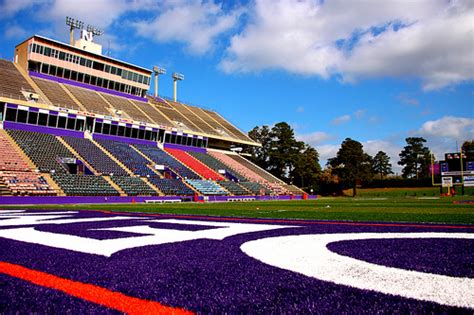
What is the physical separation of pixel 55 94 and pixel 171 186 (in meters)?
16.8

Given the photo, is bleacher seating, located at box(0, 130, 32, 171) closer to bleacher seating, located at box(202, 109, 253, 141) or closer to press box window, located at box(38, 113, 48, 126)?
press box window, located at box(38, 113, 48, 126)

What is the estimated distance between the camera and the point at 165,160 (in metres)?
42.5

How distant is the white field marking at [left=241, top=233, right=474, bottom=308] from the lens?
2816 mm

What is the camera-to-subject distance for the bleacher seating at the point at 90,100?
4148cm

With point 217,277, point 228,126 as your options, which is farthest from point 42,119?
point 217,277

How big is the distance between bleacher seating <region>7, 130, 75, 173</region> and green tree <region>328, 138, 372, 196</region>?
46654 millimetres

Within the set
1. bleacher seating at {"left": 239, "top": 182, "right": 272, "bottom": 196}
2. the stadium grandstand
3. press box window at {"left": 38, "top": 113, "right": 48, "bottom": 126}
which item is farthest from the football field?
bleacher seating at {"left": 239, "top": 182, "right": 272, "bottom": 196}

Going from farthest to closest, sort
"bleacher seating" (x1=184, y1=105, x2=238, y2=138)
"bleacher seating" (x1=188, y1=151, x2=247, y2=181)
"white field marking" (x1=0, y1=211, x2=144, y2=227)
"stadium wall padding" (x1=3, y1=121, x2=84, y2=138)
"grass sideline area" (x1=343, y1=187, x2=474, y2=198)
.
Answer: "bleacher seating" (x1=184, y1=105, x2=238, y2=138), "grass sideline area" (x1=343, y1=187, x2=474, y2=198), "bleacher seating" (x1=188, y1=151, x2=247, y2=181), "stadium wall padding" (x1=3, y1=121, x2=84, y2=138), "white field marking" (x1=0, y1=211, x2=144, y2=227)

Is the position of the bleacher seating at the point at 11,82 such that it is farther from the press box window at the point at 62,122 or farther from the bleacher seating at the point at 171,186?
the bleacher seating at the point at 171,186

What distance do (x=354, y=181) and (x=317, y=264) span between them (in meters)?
62.5

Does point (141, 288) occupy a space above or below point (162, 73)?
below

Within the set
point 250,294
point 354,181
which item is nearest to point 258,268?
point 250,294

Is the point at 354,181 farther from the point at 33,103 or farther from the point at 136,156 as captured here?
the point at 33,103

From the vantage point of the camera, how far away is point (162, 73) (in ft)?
211
